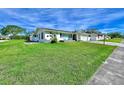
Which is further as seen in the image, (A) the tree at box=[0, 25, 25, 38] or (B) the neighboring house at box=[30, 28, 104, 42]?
(B) the neighboring house at box=[30, 28, 104, 42]

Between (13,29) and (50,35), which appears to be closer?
(50,35)

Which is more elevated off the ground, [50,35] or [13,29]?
[13,29]

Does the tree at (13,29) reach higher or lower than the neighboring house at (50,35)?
higher

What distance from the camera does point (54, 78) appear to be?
3562mm

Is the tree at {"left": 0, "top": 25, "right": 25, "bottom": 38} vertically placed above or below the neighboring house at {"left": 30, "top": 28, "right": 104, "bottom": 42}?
above

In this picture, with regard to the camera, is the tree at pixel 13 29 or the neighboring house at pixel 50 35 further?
the neighboring house at pixel 50 35

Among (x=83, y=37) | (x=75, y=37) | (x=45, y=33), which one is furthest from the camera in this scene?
(x=83, y=37)
